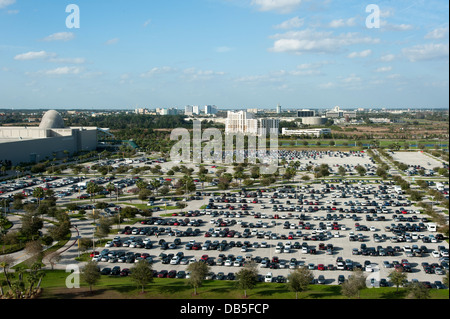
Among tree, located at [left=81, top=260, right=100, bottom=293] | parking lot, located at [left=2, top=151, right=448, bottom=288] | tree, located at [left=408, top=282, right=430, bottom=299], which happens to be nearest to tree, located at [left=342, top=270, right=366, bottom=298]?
tree, located at [left=408, top=282, right=430, bottom=299]

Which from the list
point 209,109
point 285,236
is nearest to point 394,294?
point 285,236

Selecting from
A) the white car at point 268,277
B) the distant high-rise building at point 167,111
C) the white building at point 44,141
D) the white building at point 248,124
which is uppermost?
the distant high-rise building at point 167,111

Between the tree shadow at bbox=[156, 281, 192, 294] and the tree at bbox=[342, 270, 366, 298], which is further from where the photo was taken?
the tree shadow at bbox=[156, 281, 192, 294]

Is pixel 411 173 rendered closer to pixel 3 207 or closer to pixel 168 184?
pixel 168 184

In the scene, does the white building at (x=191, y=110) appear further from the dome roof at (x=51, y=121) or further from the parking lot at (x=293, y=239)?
the parking lot at (x=293, y=239)

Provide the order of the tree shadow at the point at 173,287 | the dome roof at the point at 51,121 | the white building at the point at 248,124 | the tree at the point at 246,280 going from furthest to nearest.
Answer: the white building at the point at 248,124 → the dome roof at the point at 51,121 → the tree shadow at the point at 173,287 → the tree at the point at 246,280

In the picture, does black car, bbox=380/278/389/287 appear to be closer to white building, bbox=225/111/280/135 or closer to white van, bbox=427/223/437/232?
white van, bbox=427/223/437/232

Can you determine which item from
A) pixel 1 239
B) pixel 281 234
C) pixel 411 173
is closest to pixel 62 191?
pixel 1 239

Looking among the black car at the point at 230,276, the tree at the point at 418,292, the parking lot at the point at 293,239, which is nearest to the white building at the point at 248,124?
the parking lot at the point at 293,239

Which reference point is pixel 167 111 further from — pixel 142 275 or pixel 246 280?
pixel 246 280
